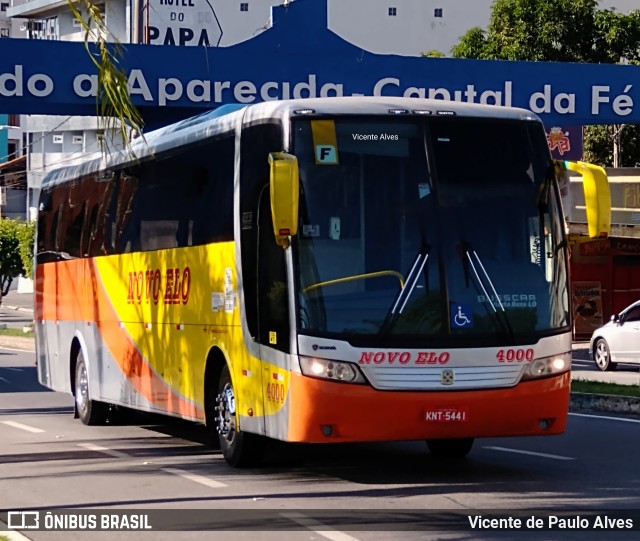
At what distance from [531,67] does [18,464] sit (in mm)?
12548

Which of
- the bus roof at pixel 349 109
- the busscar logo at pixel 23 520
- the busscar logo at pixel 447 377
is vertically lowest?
the busscar logo at pixel 23 520

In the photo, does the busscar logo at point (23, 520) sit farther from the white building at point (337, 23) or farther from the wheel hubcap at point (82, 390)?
the white building at point (337, 23)

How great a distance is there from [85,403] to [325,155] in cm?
789

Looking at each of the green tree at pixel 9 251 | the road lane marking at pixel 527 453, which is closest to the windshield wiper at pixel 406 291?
the road lane marking at pixel 527 453

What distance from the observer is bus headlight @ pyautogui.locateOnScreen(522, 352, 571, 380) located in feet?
39.0

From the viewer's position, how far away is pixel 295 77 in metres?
22.2

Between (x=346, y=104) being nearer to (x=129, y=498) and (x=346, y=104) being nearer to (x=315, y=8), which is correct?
(x=129, y=498)

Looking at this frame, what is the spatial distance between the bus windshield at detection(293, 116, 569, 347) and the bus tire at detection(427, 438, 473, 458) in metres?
2.23

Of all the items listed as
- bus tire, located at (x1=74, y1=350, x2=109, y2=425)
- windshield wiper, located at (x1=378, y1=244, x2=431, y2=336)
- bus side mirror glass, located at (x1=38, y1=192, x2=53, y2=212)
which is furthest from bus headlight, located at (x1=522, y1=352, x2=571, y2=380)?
bus side mirror glass, located at (x1=38, y1=192, x2=53, y2=212)

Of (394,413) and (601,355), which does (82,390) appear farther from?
(601,355)

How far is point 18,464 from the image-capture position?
1381 centimetres

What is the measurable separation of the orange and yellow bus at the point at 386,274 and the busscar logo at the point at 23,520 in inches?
90.6

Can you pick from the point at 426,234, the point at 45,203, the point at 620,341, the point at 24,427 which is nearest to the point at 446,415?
the point at 426,234

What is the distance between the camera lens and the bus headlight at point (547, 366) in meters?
11.9
